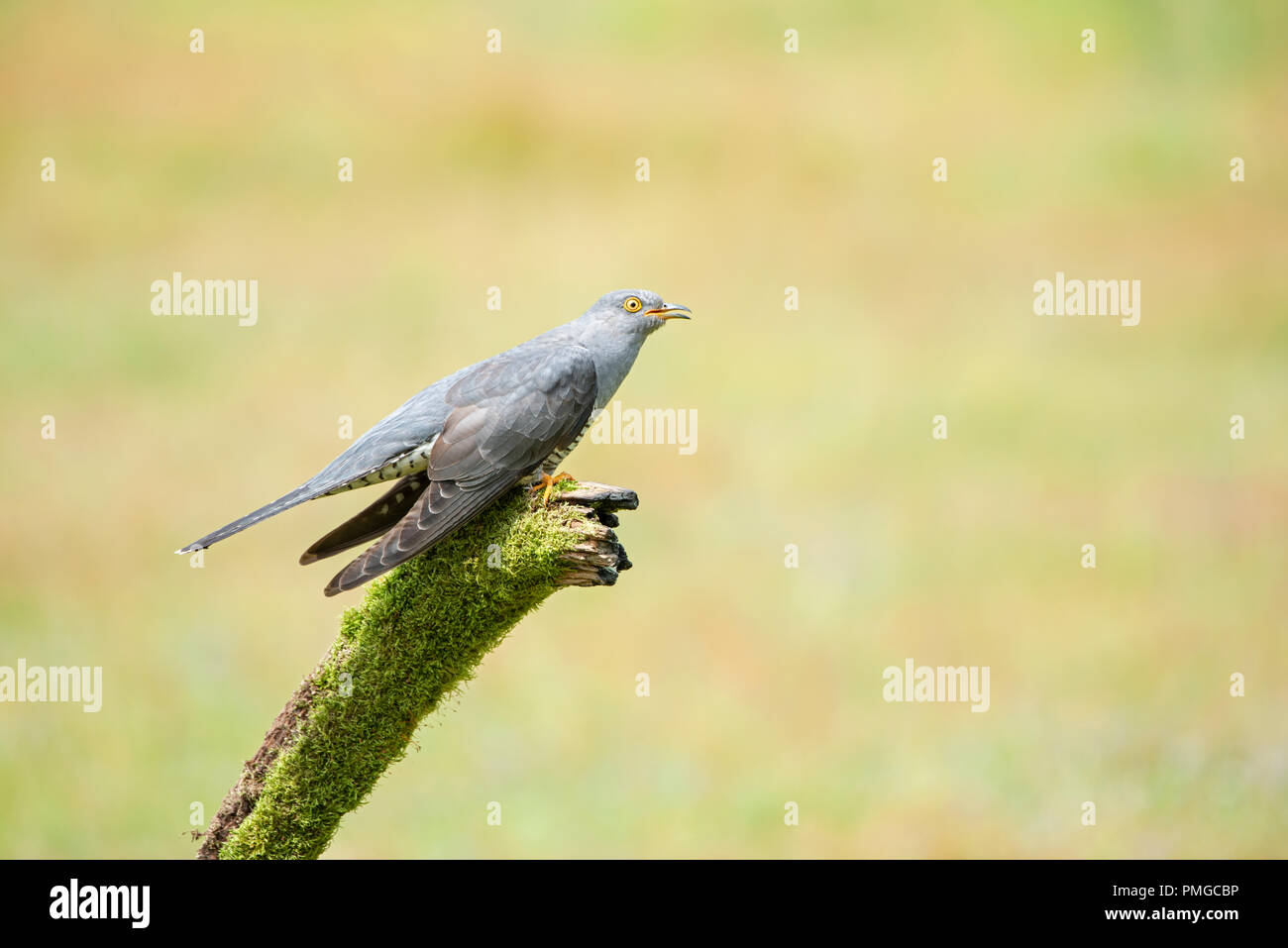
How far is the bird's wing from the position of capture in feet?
15.5

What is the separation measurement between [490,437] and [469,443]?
10 centimetres

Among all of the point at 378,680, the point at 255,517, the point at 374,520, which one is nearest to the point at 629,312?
the point at 374,520

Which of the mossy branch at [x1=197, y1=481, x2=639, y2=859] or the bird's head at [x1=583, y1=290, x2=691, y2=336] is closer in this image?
the mossy branch at [x1=197, y1=481, x2=639, y2=859]

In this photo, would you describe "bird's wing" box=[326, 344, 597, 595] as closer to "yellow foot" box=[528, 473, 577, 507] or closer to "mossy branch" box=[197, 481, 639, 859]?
"yellow foot" box=[528, 473, 577, 507]

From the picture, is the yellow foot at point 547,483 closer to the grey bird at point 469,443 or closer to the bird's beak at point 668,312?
the grey bird at point 469,443

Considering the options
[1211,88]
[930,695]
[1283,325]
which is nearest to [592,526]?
[930,695]

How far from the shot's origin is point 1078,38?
21.1m

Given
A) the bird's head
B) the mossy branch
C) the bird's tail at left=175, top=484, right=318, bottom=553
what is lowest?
the mossy branch

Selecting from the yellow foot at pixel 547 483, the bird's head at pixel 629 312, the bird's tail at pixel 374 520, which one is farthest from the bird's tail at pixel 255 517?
the bird's head at pixel 629 312

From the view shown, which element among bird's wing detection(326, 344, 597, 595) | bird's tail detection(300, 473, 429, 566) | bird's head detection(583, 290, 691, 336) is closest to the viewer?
bird's wing detection(326, 344, 597, 595)

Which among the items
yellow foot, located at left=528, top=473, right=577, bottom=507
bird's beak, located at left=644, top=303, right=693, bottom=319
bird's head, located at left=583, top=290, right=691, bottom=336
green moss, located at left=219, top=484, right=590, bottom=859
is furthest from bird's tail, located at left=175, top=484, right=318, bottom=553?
bird's beak, located at left=644, top=303, right=693, bottom=319

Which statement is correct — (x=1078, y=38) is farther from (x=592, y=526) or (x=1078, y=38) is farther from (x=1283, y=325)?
(x=592, y=526)

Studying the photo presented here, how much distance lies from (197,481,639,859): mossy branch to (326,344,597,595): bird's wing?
19cm

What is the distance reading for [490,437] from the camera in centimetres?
512
